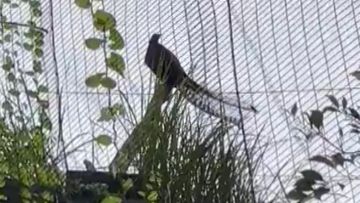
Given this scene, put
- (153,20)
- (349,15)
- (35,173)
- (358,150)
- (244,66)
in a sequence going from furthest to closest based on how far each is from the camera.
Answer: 1. (153,20)
2. (244,66)
3. (349,15)
4. (35,173)
5. (358,150)

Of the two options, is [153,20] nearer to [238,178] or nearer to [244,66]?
[244,66]

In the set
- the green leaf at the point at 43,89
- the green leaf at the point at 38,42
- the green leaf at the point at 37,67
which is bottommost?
the green leaf at the point at 43,89

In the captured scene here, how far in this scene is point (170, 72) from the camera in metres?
1.49

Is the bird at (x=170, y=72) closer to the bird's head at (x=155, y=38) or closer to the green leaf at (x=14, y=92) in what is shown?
the bird's head at (x=155, y=38)

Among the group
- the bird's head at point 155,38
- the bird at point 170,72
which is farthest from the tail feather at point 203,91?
the bird's head at point 155,38

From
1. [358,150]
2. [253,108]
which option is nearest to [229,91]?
[253,108]

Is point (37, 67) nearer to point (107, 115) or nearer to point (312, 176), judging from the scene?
point (107, 115)

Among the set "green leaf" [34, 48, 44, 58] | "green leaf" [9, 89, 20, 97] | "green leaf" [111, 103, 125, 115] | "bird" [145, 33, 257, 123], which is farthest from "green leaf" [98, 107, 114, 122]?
"green leaf" [34, 48, 44, 58]

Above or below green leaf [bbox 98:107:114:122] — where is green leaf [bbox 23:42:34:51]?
above

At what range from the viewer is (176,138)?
4.41 ft

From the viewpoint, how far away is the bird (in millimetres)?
1433

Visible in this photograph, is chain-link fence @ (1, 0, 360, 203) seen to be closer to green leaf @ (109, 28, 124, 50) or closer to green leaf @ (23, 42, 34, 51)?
green leaf @ (23, 42, 34, 51)

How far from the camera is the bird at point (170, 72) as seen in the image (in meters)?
1.43

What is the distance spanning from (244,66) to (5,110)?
18.8 inches
